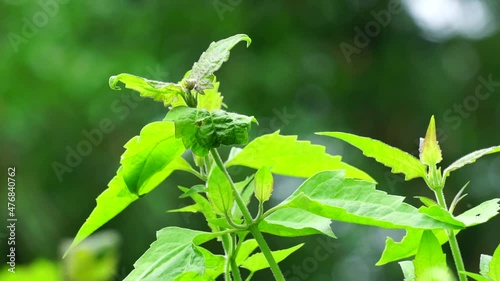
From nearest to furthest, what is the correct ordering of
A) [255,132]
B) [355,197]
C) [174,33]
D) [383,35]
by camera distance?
[355,197]
[255,132]
[174,33]
[383,35]

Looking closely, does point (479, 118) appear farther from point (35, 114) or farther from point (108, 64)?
point (35, 114)

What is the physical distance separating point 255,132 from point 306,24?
1.10 meters

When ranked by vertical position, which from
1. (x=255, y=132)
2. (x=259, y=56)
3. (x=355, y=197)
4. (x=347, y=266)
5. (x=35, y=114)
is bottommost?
(x=347, y=266)

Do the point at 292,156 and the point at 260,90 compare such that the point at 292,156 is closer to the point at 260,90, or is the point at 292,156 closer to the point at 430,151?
the point at 430,151

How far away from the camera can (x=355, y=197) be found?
0.87 feet

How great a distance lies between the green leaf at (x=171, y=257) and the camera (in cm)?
27

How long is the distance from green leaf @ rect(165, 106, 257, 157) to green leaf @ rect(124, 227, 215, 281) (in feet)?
0.11

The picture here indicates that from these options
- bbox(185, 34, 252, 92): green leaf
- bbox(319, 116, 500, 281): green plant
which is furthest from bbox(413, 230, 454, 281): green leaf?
bbox(185, 34, 252, 92): green leaf

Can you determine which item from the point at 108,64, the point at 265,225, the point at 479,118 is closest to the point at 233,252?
the point at 265,225

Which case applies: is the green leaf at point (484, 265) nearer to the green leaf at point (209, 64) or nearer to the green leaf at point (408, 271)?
the green leaf at point (408, 271)

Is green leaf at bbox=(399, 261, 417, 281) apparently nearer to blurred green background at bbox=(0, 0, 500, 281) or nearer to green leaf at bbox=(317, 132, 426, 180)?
green leaf at bbox=(317, 132, 426, 180)

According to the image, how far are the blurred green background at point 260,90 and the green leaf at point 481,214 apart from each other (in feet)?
6.60

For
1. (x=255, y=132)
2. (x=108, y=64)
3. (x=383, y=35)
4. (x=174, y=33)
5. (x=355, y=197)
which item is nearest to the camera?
(x=355, y=197)

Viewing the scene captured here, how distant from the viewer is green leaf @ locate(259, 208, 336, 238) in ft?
0.89
